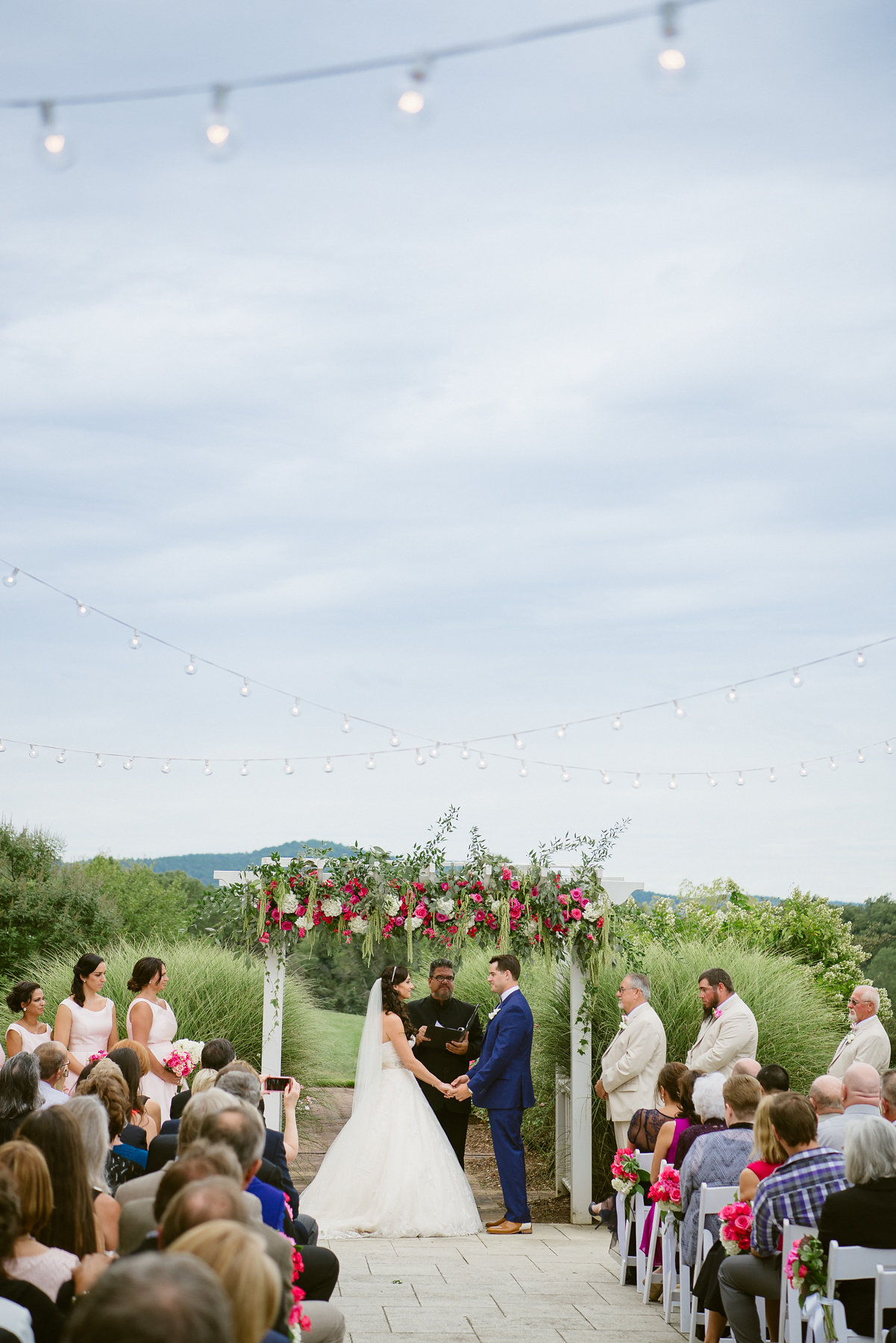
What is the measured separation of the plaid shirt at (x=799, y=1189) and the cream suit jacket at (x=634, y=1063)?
306 centimetres

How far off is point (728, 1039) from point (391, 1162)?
2164 mm

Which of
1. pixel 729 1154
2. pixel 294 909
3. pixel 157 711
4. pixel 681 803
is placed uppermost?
pixel 157 711

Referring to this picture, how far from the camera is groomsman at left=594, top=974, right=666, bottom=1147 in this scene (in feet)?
23.6

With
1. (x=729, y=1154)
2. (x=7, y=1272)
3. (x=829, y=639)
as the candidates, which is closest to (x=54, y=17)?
(x=7, y=1272)

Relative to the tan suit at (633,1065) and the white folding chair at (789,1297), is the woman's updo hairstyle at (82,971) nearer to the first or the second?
the tan suit at (633,1065)

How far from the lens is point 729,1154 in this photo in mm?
4898

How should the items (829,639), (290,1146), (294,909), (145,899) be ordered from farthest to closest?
(145,899) < (829,639) < (294,909) < (290,1146)

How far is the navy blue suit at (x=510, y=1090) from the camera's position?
7.49m

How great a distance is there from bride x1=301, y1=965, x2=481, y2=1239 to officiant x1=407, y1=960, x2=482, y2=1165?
72cm

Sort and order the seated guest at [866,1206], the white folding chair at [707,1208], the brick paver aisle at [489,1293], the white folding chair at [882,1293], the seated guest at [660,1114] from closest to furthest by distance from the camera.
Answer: the white folding chair at [882,1293], the seated guest at [866,1206], the white folding chair at [707,1208], the brick paver aisle at [489,1293], the seated guest at [660,1114]

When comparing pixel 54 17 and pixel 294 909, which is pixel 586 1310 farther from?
pixel 54 17

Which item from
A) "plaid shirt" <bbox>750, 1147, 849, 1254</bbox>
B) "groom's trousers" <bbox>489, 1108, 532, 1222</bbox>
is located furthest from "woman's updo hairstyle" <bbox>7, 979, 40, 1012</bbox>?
"plaid shirt" <bbox>750, 1147, 849, 1254</bbox>

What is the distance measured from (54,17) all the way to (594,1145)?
7333 millimetres

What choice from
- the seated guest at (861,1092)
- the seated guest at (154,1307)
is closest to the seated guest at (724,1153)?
the seated guest at (861,1092)
